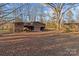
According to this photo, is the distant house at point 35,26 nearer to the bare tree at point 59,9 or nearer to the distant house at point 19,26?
the distant house at point 19,26

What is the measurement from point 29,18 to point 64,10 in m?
0.33

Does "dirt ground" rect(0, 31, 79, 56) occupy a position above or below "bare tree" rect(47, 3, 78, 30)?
below

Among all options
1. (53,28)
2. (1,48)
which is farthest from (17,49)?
(53,28)

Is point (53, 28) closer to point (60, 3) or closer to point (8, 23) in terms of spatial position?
point (60, 3)

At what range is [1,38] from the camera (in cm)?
288

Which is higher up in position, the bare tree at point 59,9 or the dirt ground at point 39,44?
the bare tree at point 59,9

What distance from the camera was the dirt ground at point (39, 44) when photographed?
113 inches

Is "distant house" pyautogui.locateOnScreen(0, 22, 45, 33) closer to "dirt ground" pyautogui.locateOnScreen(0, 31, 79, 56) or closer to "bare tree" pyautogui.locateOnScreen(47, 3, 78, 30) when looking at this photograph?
"dirt ground" pyautogui.locateOnScreen(0, 31, 79, 56)

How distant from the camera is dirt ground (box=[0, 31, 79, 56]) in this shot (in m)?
2.87

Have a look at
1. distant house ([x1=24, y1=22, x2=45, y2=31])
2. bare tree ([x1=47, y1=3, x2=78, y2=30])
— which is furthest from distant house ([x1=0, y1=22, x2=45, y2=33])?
bare tree ([x1=47, y1=3, x2=78, y2=30])

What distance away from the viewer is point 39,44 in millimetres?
2881

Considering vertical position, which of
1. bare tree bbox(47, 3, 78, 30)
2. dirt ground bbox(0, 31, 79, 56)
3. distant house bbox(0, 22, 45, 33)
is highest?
bare tree bbox(47, 3, 78, 30)

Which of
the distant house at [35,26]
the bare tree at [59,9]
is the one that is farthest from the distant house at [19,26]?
the bare tree at [59,9]

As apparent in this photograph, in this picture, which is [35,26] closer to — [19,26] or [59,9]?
[19,26]
